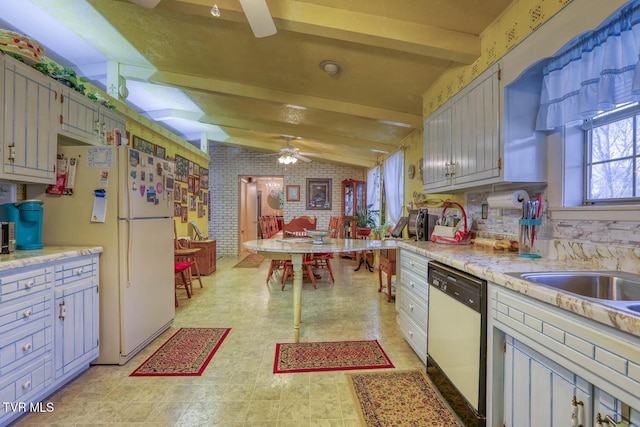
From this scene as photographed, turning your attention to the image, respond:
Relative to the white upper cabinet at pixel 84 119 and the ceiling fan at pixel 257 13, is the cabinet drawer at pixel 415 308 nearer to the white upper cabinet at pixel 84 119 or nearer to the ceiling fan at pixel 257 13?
the ceiling fan at pixel 257 13

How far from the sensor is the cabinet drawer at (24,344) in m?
1.45

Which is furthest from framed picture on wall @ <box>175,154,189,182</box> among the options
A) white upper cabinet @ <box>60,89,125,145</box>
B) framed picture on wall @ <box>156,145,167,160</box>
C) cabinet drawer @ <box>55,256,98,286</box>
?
cabinet drawer @ <box>55,256,98,286</box>

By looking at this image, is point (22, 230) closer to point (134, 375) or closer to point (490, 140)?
point (134, 375)

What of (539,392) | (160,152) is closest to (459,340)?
(539,392)

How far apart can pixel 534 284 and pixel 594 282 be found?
0.49 meters

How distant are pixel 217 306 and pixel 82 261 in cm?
173

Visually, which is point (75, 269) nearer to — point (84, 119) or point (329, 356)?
point (84, 119)

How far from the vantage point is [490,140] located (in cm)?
182

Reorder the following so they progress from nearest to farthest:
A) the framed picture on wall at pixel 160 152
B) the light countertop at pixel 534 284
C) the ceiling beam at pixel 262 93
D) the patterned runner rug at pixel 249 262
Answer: the light countertop at pixel 534 284
the ceiling beam at pixel 262 93
the framed picture on wall at pixel 160 152
the patterned runner rug at pixel 249 262

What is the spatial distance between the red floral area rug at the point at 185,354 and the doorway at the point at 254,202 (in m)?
4.49

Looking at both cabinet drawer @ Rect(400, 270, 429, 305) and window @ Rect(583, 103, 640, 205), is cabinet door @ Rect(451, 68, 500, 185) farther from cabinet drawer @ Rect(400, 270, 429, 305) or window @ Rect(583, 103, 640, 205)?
cabinet drawer @ Rect(400, 270, 429, 305)

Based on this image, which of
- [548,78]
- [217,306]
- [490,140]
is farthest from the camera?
[217,306]

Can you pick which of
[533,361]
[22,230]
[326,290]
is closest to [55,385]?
[22,230]

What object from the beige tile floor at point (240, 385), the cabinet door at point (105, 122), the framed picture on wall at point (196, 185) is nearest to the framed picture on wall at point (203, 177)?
the framed picture on wall at point (196, 185)
